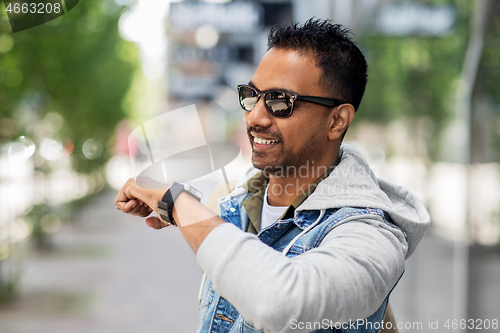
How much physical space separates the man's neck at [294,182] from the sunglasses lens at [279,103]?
0.70 feet

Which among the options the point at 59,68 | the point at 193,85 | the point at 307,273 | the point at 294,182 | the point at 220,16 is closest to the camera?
the point at 307,273

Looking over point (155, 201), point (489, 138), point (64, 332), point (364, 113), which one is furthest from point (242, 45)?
point (155, 201)

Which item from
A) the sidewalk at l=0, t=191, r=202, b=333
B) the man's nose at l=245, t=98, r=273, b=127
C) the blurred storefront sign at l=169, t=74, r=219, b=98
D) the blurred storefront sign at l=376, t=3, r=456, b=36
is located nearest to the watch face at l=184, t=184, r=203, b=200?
the man's nose at l=245, t=98, r=273, b=127

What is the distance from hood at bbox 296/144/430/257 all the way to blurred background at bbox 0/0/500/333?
0.97 feet

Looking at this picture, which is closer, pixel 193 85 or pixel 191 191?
pixel 191 191

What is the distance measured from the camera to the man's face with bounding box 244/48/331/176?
135cm

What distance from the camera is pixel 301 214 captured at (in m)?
1.39

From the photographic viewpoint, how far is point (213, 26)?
563 cm

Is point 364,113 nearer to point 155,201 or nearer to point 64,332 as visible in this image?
point 64,332

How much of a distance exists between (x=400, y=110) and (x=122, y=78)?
410 inches

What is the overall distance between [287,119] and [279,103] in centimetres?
5

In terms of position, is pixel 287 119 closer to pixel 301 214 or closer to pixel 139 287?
pixel 301 214

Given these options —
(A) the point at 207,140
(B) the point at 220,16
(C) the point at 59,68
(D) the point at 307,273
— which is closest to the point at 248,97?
(A) the point at 207,140

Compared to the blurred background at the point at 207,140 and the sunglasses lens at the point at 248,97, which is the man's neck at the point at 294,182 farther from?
the sunglasses lens at the point at 248,97
